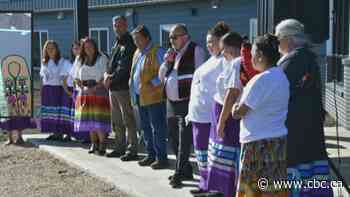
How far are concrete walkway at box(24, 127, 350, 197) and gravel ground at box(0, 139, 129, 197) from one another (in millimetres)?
134

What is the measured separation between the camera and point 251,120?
4.69 metres

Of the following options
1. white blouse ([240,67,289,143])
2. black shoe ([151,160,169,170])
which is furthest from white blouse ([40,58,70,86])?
white blouse ([240,67,289,143])

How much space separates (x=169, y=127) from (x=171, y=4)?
11.8 m

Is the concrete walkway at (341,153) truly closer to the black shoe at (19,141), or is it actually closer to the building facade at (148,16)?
the black shoe at (19,141)

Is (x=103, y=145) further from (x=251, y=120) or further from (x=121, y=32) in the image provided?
(x=251, y=120)

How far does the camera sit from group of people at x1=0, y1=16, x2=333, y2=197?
184 inches

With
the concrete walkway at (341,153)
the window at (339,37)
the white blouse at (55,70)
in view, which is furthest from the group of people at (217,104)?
the window at (339,37)

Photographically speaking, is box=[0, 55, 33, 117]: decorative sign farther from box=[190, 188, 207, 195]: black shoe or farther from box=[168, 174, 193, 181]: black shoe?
box=[190, 188, 207, 195]: black shoe

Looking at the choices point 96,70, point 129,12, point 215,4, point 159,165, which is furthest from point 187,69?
point 129,12

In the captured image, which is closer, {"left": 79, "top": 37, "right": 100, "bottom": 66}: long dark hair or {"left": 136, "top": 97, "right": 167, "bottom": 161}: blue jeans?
{"left": 136, "top": 97, "right": 167, "bottom": 161}: blue jeans

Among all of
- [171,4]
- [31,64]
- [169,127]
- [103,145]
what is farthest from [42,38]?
[169,127]

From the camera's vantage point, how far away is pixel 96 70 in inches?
340

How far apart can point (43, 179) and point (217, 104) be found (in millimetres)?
3074

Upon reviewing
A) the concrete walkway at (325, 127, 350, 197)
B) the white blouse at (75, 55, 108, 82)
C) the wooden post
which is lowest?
the concrete walkway at (325, 127, 350, 197)
